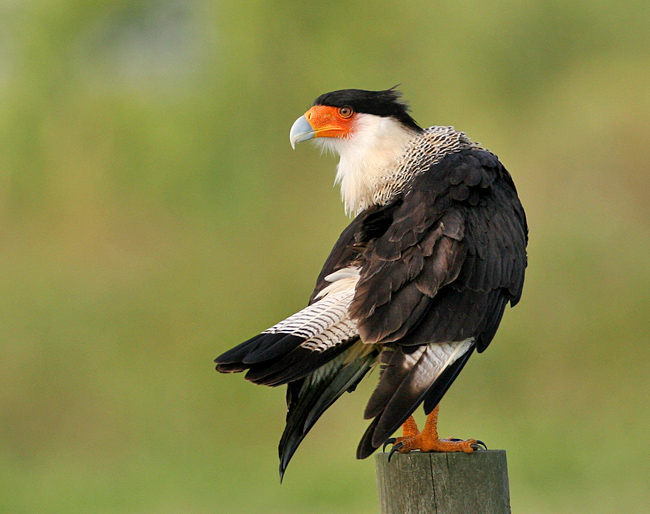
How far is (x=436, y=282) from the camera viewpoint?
9.57 ft

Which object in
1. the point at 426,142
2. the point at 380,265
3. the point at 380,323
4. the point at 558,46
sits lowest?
the point at 380,323

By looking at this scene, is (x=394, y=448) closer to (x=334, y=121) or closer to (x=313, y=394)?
(x=313, y=394)

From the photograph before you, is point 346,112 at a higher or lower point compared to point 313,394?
higher

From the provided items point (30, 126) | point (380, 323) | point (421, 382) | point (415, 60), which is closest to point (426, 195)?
point (380, 323)

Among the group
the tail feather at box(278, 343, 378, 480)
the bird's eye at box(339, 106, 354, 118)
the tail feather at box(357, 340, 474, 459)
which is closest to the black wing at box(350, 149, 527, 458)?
the tail feather at box(357, 340, 474, 459)

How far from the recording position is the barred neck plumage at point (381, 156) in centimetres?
353

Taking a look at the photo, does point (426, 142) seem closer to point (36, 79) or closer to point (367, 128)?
point (367, 128)

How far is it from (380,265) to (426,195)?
1.30 ft

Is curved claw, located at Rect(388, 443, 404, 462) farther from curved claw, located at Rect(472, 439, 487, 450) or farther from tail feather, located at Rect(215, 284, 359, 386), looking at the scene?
tail feather, located at Rect(215, 284, 359, 386)

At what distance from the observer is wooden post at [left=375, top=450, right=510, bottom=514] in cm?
256

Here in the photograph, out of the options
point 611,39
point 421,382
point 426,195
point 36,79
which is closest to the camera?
point 421,382

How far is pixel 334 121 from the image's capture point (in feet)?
11.9

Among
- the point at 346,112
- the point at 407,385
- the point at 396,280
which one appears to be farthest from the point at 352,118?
the point at 407,385

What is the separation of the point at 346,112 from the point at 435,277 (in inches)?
41.0
